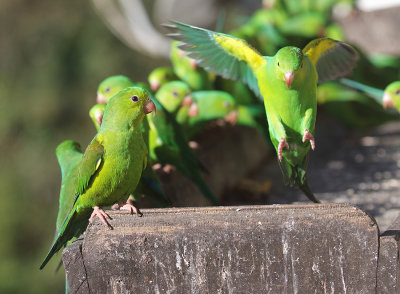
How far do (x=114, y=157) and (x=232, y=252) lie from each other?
582 millimetres

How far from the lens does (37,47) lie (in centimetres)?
1107

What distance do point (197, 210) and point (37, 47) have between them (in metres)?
9.60

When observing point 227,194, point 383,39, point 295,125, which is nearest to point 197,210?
point 295,125

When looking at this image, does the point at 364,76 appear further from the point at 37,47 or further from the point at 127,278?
the point at 37,47

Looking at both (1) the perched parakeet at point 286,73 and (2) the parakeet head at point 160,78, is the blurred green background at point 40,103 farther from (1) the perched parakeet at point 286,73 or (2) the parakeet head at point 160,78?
(1) the perched parakeet at point 286,73

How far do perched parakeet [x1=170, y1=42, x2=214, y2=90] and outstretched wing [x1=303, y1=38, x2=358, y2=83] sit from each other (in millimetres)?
1725

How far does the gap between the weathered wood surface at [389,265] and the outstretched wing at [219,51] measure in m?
0.91

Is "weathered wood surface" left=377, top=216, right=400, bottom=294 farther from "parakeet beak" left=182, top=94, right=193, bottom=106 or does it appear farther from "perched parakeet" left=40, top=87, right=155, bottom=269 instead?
"parakeet beak" left=182, top=94, right=193, bottom=106

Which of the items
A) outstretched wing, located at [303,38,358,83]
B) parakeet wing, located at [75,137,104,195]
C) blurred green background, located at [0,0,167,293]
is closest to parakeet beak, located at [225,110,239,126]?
outstretched wing, located at [303,38,358,83]

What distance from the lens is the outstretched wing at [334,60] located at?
8.32 feet

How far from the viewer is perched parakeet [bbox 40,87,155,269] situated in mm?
2326

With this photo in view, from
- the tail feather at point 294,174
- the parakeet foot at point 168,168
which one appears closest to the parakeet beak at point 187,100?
the parakeet foot at point 168,168

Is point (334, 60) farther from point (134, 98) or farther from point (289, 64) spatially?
point (134, 98)

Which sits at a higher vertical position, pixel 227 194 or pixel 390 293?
pixel 390 293
